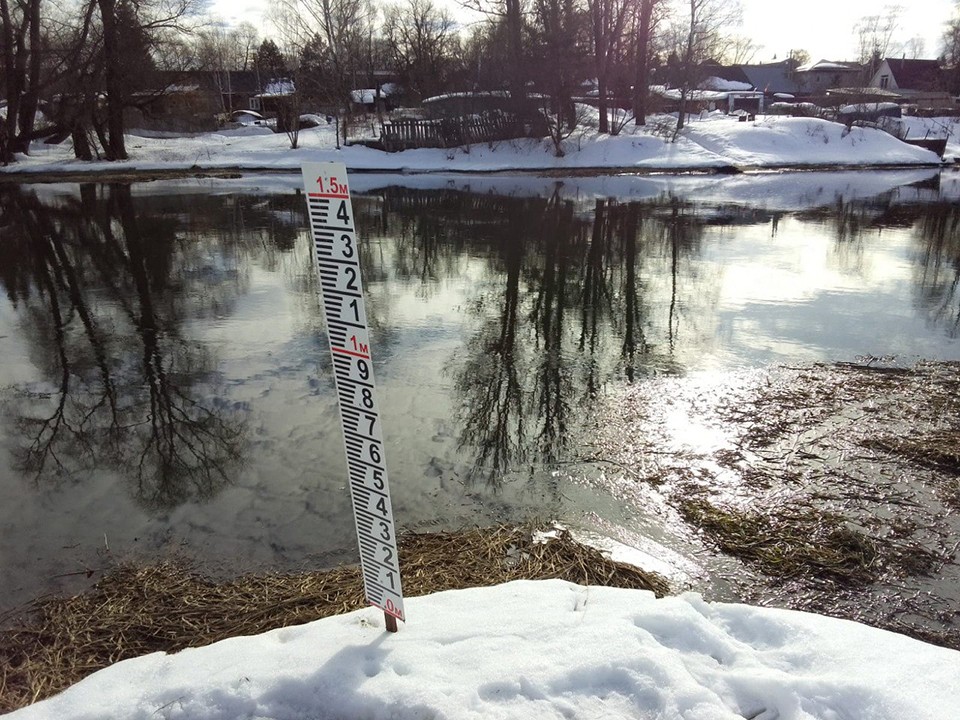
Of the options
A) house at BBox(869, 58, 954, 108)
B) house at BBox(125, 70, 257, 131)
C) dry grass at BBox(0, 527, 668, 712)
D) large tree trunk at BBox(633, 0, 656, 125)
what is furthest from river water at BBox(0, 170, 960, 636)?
house at BBox(869, 58, 954, 108)

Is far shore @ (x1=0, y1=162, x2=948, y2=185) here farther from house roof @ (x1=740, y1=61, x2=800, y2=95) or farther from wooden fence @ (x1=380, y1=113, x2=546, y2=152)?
house roof @ (x1=740, y1=61, x2=800, y2=95)

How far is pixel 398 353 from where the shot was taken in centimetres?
809

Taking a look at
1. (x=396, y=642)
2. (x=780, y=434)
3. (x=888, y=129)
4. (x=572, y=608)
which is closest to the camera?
(x=396, y=642)

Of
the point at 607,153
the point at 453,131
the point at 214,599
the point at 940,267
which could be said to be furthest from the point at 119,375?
the point at 453,131

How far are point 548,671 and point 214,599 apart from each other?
207cm

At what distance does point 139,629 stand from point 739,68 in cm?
9152

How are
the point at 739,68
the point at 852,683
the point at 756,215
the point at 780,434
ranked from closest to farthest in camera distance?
the point at 852,683
the point at 780,434
the point at 756,215
the point at 739,68

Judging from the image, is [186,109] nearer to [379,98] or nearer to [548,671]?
[379,98]

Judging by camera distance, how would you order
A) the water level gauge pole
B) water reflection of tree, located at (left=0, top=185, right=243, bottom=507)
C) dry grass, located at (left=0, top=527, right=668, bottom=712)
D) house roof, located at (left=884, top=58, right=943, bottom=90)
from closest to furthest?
the water level gauge pole < dry grass, located at (left=0, top=527, right=668, bottom=712) < water reflection of tree, located at (left=0, top=185, right=243, bottom=507) < house roof, located at (left=884, top=58, right=943, bottom=90)

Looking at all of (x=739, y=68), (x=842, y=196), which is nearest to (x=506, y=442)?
(x=842, y=196)

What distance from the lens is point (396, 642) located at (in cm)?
309

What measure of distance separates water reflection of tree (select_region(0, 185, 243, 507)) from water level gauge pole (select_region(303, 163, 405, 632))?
2.56 meters

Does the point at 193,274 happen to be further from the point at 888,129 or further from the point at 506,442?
the point at 888,129

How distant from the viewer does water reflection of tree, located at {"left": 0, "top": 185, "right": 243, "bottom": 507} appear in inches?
219
